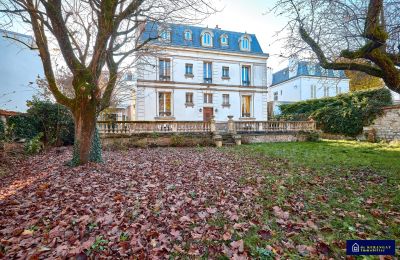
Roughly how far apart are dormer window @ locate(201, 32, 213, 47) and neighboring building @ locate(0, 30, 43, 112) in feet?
44.9

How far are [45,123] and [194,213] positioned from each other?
35.4 feet

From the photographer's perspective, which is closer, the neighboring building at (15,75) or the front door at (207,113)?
the neighboring building at (15,75)

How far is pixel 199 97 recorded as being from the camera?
2078 cm

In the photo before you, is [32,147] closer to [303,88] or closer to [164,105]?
[164,105]

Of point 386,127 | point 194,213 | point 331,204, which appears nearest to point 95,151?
point 194,213

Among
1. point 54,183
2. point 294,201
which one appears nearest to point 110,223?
point 54,183

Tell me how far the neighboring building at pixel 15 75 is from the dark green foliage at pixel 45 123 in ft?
13.3

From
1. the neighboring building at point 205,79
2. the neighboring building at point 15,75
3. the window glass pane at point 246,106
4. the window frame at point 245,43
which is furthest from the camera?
the window frame at point 245,43

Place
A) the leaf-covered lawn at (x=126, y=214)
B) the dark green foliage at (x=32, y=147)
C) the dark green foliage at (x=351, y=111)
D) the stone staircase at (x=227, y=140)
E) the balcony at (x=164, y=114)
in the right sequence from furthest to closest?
1. the balcony at (x=164, y=114)
2. the dark green foliage at (x=351, y=111)
3. the stone staircase at (x=227, y=140)
4. the dark green foliage at (x=32, y=147)
5. the leaf-covered lawn at (x=126, y=214)

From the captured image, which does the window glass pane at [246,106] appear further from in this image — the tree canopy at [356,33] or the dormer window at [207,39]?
the tree canopy at [356,33]

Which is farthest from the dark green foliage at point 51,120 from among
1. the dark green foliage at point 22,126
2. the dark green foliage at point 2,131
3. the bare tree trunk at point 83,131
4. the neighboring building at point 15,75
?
the bare tree trunk at point 83,131

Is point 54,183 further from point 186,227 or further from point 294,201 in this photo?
point 294,201

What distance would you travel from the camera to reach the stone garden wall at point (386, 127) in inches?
504

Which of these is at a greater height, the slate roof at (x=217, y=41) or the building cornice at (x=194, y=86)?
the slate roof at (x=217, y=41)
